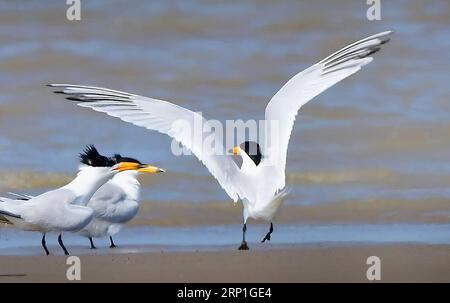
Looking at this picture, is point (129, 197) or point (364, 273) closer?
point (364, 273)

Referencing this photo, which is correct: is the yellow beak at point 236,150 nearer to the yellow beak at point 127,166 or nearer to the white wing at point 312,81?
the white wing at point 312,81

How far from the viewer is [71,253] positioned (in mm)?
8695

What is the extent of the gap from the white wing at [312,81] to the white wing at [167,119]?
639 millimetres

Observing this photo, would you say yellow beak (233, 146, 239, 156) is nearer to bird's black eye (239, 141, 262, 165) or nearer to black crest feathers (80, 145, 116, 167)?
bird's black eye (239, 141, 262, 165)

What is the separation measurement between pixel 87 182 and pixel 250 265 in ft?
4.51

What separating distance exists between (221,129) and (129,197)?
1.22m

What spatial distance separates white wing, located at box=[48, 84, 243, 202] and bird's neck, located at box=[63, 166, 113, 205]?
26.6 inches

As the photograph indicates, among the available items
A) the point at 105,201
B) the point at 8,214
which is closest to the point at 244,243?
the point at 105,201

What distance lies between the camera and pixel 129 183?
9609 millimetres

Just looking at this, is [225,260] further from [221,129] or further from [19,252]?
[19,252]

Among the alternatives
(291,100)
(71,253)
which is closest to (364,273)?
(291,100)
